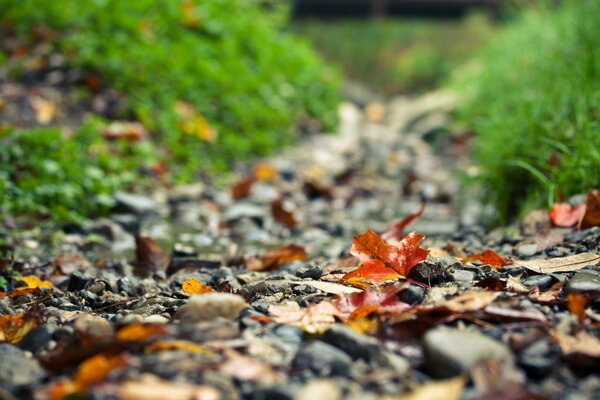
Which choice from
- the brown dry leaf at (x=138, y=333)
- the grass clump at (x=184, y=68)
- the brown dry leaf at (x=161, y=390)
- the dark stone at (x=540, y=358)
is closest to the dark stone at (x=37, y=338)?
the brown dry leaf at (x=138, y=333)

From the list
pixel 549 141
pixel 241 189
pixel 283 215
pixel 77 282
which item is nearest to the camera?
pixel 77 282

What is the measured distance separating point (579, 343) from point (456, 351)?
0.27 meters

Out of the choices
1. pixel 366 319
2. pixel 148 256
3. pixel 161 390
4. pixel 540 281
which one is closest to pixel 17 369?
pixel 161 390

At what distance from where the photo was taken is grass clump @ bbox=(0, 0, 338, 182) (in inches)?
186

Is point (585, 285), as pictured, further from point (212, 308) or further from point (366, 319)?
point (212, 308)

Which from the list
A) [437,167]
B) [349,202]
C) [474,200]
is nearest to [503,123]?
[474,200]

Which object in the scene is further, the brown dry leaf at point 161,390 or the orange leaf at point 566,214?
the orange leaf at point 566,214

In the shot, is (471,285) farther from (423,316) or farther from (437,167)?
(437,167)

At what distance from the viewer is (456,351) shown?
1178 mm

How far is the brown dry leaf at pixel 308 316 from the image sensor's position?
1435mm

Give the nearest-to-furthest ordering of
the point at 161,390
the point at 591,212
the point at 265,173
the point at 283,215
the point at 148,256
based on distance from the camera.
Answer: the point at 161,390
the point at 591,212
the point at 148,256
the point at 283,215
the point at 265,173

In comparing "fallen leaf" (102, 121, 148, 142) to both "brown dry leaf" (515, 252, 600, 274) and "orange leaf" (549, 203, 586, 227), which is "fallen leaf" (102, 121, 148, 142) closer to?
"orange leaf" (549, 203, 586, 227)

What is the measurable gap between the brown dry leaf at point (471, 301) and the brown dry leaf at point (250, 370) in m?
0.42

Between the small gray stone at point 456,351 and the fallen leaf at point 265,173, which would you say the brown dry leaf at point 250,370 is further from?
the fallen leaf at point 265,173
